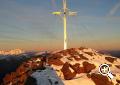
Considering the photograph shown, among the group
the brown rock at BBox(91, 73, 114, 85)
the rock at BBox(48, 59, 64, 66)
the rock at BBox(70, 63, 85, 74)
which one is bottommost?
the brown rock at BBox(91, 73, 114, 85)

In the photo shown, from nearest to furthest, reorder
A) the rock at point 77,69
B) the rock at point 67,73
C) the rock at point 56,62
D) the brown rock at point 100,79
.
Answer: the brown rock at point 100,79 → the rock at point 67,73 → the rock at point 77,69 → the rock at point 56,62

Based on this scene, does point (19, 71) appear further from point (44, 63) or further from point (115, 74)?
point (115, 74)

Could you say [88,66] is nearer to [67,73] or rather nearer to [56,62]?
[67,73]

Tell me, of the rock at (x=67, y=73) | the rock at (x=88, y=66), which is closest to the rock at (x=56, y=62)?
the rock at (x=67, y=73)

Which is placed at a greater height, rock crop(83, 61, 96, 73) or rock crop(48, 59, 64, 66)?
rock crop(48, 59, 64, 66)

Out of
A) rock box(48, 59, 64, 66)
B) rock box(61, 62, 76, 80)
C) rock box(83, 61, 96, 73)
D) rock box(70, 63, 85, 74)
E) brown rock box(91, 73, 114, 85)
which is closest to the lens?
brown rock box(91, 73, 114, 85)

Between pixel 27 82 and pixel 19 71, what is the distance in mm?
13721

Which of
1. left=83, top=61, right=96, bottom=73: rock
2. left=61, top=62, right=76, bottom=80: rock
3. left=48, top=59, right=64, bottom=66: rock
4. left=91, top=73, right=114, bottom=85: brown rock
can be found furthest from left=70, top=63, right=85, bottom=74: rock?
left=91, top=73, right=114, bottom=85: brown rock

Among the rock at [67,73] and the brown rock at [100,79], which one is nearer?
the brown rock at [100,79]

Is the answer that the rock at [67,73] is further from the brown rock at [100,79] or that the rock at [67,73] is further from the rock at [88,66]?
the brown rock at [100,79]

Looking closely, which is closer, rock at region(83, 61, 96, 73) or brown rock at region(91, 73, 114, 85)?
brown rock at region(91, 73, 114, 85)

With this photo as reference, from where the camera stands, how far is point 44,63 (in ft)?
219

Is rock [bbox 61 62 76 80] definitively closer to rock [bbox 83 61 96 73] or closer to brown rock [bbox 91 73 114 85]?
rock [bbox 83 61 96 73]

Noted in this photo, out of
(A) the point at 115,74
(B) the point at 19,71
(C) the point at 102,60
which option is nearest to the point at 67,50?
(C) the point at 102,60
